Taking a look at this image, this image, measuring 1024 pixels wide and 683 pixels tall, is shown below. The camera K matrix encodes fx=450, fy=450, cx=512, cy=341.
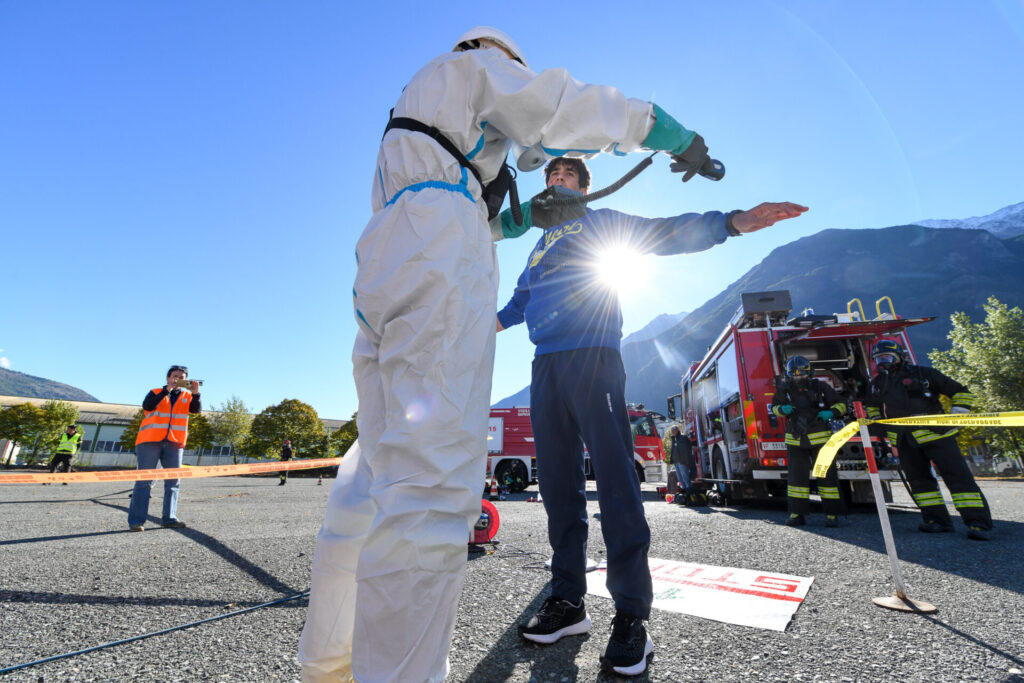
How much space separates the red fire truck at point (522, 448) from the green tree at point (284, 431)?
30.0 metres

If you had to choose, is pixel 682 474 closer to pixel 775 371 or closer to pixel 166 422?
pixel 775 371

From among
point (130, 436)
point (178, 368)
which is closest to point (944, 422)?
point (178, 368)

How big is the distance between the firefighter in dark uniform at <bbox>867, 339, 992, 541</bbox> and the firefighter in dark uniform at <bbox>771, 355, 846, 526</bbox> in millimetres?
481

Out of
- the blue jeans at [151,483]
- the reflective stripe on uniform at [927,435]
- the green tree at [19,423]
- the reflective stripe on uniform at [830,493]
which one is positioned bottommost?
the reflective stripe on uniform at [830,493]

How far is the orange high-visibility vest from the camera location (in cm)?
471

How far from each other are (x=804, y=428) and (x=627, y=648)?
483 cm

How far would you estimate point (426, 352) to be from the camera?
3.28 ft

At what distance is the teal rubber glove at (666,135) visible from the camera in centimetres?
133

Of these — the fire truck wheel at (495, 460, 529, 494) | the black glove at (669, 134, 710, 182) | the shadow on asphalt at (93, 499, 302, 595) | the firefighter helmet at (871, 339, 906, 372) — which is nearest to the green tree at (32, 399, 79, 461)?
the fire truck wheel at (495, 460, 529, 494)

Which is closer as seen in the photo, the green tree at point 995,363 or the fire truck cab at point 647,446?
the fire truck cab at point 647,446

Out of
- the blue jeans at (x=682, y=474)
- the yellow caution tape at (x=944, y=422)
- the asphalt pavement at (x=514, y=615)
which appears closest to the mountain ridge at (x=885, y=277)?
the blue jeans at (x=682, y=474)

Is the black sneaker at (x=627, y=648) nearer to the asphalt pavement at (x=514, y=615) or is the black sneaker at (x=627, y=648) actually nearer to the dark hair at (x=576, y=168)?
the asphalt pavement at (x=514, y=615)

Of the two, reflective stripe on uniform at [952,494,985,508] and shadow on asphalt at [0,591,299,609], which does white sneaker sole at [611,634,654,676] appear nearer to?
shadow on asphalt at [0,591,299,609]

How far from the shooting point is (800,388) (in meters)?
5.42
